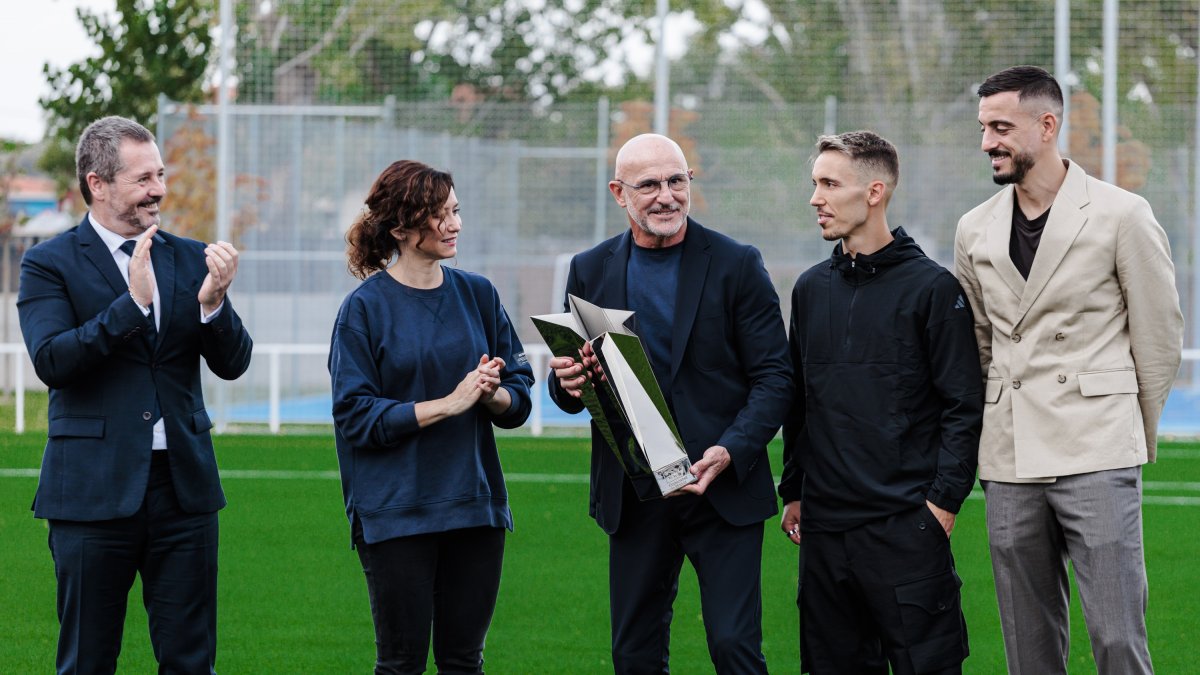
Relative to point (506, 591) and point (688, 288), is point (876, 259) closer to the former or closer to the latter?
point (688, 288)

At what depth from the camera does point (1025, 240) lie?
14.8 feet

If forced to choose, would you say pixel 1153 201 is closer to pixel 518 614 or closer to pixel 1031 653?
pixel 518 614

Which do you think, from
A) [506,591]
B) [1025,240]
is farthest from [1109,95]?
[1025,240]

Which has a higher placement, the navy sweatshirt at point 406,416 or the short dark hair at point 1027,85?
the short dark hair at point 1027,85

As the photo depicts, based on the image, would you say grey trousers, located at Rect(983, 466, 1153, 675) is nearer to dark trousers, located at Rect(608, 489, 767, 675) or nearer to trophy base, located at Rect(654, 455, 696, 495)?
dark trousers, located at Rect(608, 489, 767, 675)

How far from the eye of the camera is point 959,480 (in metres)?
4.36

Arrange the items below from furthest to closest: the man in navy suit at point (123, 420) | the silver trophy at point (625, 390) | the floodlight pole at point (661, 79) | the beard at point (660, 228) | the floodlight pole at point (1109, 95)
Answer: the floodlight pole at point (661, 79) < the floodlight pole at point (1109, 95) < the beard at point (660, 228) < the man in navy suit at point (123, 420) < the silver trophy at point (625, 390)

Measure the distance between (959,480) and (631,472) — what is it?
95 centimetres

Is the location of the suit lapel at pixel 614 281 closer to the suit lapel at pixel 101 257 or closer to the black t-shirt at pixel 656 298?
the black t-shirt at pixel 656 298

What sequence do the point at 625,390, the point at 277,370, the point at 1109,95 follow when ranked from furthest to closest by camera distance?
1. the point at 277,370
2. the point at 1109,95
3. the point at 625,390

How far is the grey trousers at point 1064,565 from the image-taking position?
14.3ft

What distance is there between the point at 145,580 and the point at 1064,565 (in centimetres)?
275

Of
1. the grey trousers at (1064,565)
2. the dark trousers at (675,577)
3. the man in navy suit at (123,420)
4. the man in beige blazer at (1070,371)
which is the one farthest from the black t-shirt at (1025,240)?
the man in navy suit at (123,420)

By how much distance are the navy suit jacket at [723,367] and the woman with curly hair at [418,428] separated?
0.35 m
